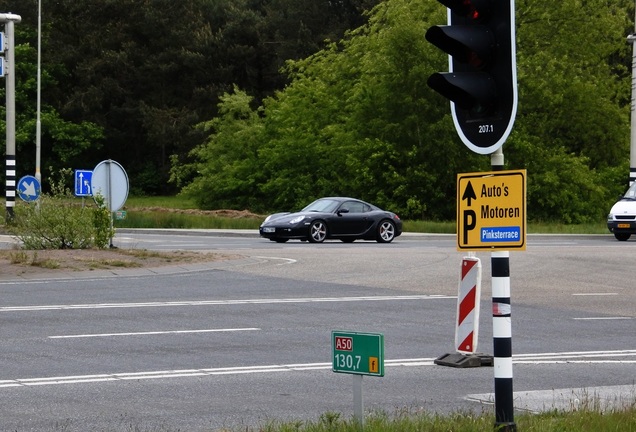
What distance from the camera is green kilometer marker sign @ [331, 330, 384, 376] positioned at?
6.98 m

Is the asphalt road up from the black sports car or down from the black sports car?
down

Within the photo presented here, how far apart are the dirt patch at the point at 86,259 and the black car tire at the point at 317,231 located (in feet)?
26.2

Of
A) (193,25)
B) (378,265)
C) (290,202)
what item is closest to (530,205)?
(290,202)

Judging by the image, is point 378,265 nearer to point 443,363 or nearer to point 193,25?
point 443,363

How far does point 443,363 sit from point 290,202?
46.4m

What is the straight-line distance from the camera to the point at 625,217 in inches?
1484

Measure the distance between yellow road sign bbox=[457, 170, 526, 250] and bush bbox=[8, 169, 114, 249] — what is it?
59.6 feet

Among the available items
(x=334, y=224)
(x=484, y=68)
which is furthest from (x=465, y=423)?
(x=334, y=224)

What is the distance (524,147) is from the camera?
5641 cm

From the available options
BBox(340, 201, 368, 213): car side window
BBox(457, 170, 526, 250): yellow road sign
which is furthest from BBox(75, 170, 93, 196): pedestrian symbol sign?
A: BBox(457, 170, 526, 250): yellow road sign

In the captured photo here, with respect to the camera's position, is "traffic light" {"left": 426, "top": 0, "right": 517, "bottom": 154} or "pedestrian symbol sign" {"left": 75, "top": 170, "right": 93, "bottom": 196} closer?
"traffic light" {"left": 426, "top": 0, "right": 517, "bottom": 154}

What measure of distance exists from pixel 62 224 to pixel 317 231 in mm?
10255

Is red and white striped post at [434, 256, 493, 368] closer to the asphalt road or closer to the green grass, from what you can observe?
the asphalt road

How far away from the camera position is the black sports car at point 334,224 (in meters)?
33.6
